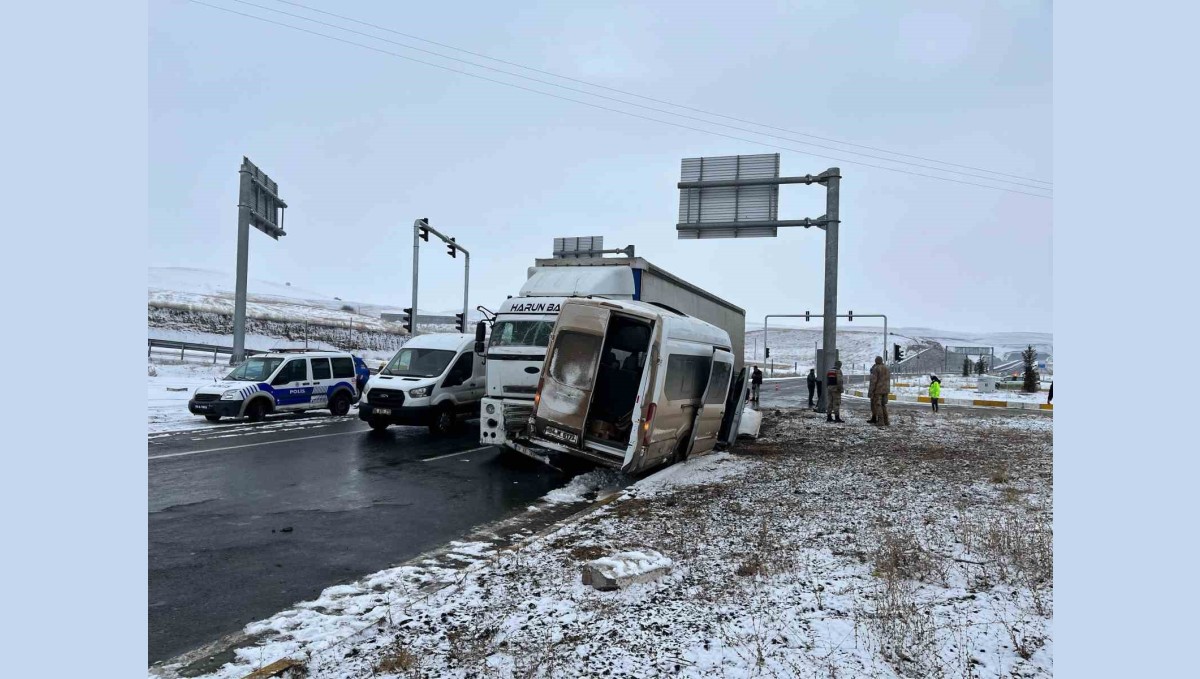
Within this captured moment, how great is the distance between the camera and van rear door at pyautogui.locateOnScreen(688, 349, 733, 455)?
11.7 meters

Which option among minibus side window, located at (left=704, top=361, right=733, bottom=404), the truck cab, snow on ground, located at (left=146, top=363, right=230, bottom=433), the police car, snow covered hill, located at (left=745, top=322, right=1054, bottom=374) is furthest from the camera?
snow covered hill, located at (left=745, top=322, right=1054, bottom=374)

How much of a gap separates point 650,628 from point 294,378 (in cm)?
1593

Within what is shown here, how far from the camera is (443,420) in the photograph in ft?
49.3

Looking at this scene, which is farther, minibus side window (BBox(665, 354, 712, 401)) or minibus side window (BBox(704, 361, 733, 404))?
minibus side window (BBox(704, 361, 733, 404))

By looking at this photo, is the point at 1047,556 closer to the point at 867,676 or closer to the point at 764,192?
the point at 867,676

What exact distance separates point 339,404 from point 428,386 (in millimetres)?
5716

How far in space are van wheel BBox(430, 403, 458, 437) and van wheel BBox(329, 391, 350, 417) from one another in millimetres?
5085

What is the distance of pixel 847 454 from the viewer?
12.9m

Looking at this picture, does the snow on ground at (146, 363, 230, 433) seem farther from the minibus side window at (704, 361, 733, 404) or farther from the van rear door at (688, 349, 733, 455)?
the minibus side window at (704, 361, 733, 404)

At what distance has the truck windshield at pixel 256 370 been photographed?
17188 millimetres

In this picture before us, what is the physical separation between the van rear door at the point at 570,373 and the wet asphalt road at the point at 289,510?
2.97 feet

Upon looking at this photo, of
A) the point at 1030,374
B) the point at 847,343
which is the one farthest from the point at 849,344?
the point at 1030,374

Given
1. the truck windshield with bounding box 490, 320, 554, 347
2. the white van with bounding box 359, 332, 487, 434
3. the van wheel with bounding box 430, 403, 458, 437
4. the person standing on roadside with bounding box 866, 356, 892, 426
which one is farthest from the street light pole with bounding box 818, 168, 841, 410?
the van wheel with bounding box 430, 403, 458, 437

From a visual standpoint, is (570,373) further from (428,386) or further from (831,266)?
(831,266)
